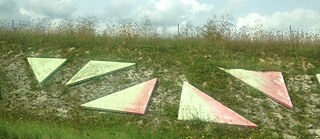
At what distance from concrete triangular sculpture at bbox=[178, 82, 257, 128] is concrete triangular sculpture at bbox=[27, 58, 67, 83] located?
394 centimetres

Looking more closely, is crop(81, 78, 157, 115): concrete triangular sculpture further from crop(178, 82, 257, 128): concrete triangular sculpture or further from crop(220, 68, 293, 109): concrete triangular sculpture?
crop(220, 68, 293, 109): concrete triangular sculpture

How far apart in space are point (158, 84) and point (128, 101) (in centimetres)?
117

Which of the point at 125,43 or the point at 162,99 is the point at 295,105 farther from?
the point at 125,43

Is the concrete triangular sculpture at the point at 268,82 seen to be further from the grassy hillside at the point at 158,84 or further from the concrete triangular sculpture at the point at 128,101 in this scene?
the concrete triangular sculpture at the point at 128,101

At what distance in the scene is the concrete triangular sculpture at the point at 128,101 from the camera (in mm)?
10164

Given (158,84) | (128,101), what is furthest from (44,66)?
(158,84)

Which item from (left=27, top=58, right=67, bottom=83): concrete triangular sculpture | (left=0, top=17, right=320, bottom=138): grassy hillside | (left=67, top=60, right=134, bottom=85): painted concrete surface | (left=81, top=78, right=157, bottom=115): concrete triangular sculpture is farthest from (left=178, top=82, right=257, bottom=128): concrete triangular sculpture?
(left=27, top=58, right=67, bottom=83): concrete triangular sculpture

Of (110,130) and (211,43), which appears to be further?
(211,43)

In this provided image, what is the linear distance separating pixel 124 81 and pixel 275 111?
3977mm

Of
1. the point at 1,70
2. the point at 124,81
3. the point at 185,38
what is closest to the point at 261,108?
the point at 124,81

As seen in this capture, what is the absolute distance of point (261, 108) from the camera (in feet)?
33.6

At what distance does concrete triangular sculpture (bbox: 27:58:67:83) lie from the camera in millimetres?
11984

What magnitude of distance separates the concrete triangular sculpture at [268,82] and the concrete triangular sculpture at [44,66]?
15.9ft

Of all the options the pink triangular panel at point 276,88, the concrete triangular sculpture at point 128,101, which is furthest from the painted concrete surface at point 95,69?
the pink triangular panel at point 276,88
